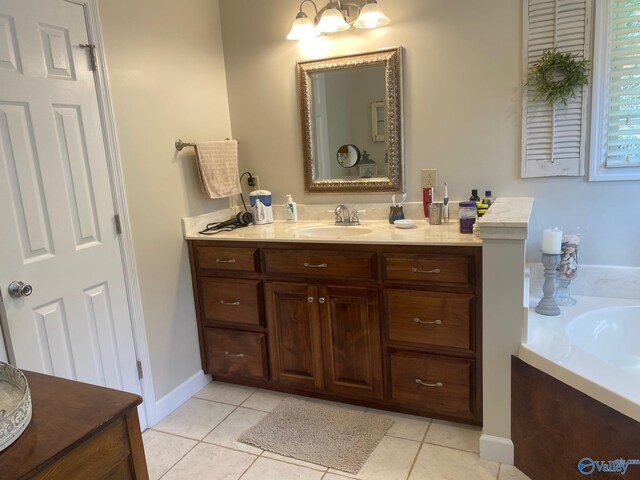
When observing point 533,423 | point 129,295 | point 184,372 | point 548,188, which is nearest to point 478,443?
point 533,423

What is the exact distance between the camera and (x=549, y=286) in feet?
7.25

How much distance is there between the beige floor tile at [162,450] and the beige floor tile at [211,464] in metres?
0.04

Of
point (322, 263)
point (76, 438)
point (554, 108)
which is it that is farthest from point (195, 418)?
point (554, 108)

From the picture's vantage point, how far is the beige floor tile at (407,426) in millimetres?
2277

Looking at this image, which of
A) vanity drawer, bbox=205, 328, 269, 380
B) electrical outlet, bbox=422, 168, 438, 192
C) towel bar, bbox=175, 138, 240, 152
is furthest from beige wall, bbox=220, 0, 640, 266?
vanity drawer, bbox=205, 328, 269, 380

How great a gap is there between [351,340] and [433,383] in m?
0.46

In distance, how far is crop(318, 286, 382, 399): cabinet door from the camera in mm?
2373

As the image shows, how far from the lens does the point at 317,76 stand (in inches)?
112

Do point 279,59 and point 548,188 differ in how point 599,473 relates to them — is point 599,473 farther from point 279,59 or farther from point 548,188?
point 279,59

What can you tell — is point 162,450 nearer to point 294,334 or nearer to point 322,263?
point 294,334

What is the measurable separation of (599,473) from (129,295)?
212 cm

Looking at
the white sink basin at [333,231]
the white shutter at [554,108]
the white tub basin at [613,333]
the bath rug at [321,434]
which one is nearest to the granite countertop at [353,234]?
the white sink basin at [333,231]

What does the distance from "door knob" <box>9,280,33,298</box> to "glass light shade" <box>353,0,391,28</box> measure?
2.07 metres

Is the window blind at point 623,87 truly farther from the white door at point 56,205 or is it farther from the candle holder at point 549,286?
the white door at point 56,205
